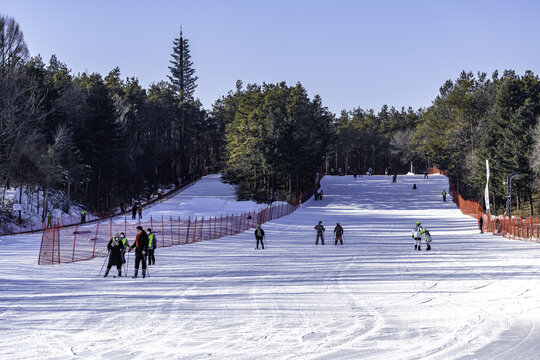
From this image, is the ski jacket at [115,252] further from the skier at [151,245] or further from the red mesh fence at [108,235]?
the red mesh fence at [108,235]

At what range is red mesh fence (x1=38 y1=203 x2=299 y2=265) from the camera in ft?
78.2

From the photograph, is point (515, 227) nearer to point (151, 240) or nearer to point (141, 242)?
point (151, 240)

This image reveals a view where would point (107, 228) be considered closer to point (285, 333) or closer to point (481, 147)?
point (285, 333)

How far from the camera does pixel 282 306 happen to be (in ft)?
42.9

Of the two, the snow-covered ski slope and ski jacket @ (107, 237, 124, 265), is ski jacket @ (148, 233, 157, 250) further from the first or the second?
ski jacket @ (107, 237, 124, 265)

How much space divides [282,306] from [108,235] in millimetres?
19019

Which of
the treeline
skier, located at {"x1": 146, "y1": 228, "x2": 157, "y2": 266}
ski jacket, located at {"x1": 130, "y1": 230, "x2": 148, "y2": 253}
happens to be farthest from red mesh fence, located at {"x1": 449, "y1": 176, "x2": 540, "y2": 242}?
the treeline

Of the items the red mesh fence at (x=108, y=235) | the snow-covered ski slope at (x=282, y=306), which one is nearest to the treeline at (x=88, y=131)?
the red mesh fence at (x=108, y=235)

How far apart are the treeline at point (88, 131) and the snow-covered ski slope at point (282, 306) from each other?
1948cm

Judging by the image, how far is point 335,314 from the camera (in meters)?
12.1

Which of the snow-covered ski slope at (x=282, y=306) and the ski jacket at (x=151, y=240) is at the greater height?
the ski jacket at (x=151, y=240)

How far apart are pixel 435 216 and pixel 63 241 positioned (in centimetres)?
3523

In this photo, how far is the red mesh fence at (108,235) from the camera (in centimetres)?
2383

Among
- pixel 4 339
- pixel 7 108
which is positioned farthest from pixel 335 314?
pixel 7 108
